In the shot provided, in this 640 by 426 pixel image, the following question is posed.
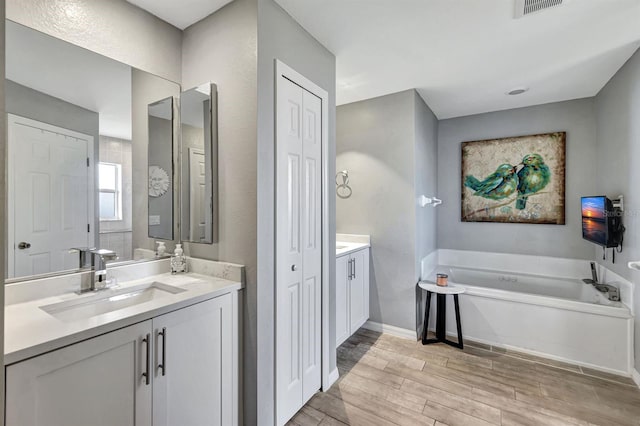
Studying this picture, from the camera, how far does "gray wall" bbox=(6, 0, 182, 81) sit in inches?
53.1

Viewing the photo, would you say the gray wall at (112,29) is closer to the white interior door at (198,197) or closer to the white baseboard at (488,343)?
the white interior door at (198,197)

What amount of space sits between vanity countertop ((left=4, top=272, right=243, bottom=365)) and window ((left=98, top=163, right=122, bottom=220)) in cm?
40

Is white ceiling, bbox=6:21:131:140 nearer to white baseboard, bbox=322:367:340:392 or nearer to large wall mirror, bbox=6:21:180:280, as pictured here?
large wall mirror, bbox=6:21:180:280

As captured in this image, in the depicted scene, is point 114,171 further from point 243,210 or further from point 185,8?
point 185,8

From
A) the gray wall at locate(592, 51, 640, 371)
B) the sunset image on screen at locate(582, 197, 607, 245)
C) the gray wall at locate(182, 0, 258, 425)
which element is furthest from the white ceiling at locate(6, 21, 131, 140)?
the sunset image on screen at locate(582, 197, 607, 245)

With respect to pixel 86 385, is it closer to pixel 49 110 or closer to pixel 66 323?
pixel 66 323

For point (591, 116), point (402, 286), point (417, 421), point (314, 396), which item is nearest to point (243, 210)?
point (314, 396)

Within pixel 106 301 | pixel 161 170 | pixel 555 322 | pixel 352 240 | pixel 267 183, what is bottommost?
pixel 555 322

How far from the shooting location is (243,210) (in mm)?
1595

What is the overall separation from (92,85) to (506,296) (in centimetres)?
355

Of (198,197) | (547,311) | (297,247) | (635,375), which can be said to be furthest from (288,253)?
(635,375)

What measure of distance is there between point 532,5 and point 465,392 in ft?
8.38

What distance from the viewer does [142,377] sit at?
118 centimetres

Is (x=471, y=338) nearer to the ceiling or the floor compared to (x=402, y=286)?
nearer to the floor
